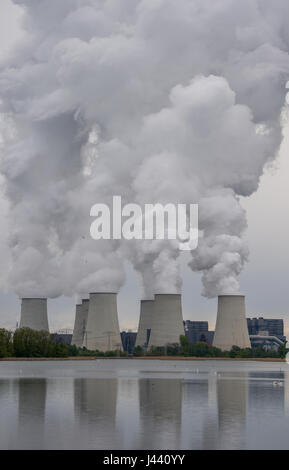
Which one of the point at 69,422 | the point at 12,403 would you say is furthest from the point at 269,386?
the point at 69,422

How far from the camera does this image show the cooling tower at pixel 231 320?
7738cm

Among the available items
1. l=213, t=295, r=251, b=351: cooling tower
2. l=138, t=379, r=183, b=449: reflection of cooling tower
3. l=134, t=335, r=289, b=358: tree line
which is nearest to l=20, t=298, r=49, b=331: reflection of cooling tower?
l=134, t=335, r=289, b=358: tree line

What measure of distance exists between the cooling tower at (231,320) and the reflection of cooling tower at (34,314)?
17882mm

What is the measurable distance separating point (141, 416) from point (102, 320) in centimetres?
5189

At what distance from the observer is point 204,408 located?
32406 mm

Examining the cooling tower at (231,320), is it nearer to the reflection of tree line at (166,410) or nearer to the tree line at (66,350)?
the tree line at (66,350)

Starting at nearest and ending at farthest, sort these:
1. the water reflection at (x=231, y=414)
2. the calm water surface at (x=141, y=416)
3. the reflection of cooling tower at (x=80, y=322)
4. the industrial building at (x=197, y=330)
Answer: the calm water surface at (x=141, y=416) → the water reflection at (x=231, y=414) → the reflection of cooling tower at (x=80, y=322) → the industrial building at (x=197, y=330)

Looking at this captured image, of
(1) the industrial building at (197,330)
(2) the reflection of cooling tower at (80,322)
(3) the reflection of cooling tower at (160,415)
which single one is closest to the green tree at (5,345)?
(2) the reflection of cooling tower at (80,322)

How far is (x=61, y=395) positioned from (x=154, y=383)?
12.0 meters

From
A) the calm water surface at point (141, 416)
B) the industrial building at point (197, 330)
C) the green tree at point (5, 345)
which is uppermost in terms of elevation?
the industrial building at point (197, 330)

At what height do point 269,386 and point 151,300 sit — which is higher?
point 151,300

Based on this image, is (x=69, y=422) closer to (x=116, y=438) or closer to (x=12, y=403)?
(x=116, y=438)

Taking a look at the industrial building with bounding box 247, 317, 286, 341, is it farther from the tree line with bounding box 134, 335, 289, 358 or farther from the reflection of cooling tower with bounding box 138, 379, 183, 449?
the reflection of cooling tower with bounding box 138, 379, 183, 449
